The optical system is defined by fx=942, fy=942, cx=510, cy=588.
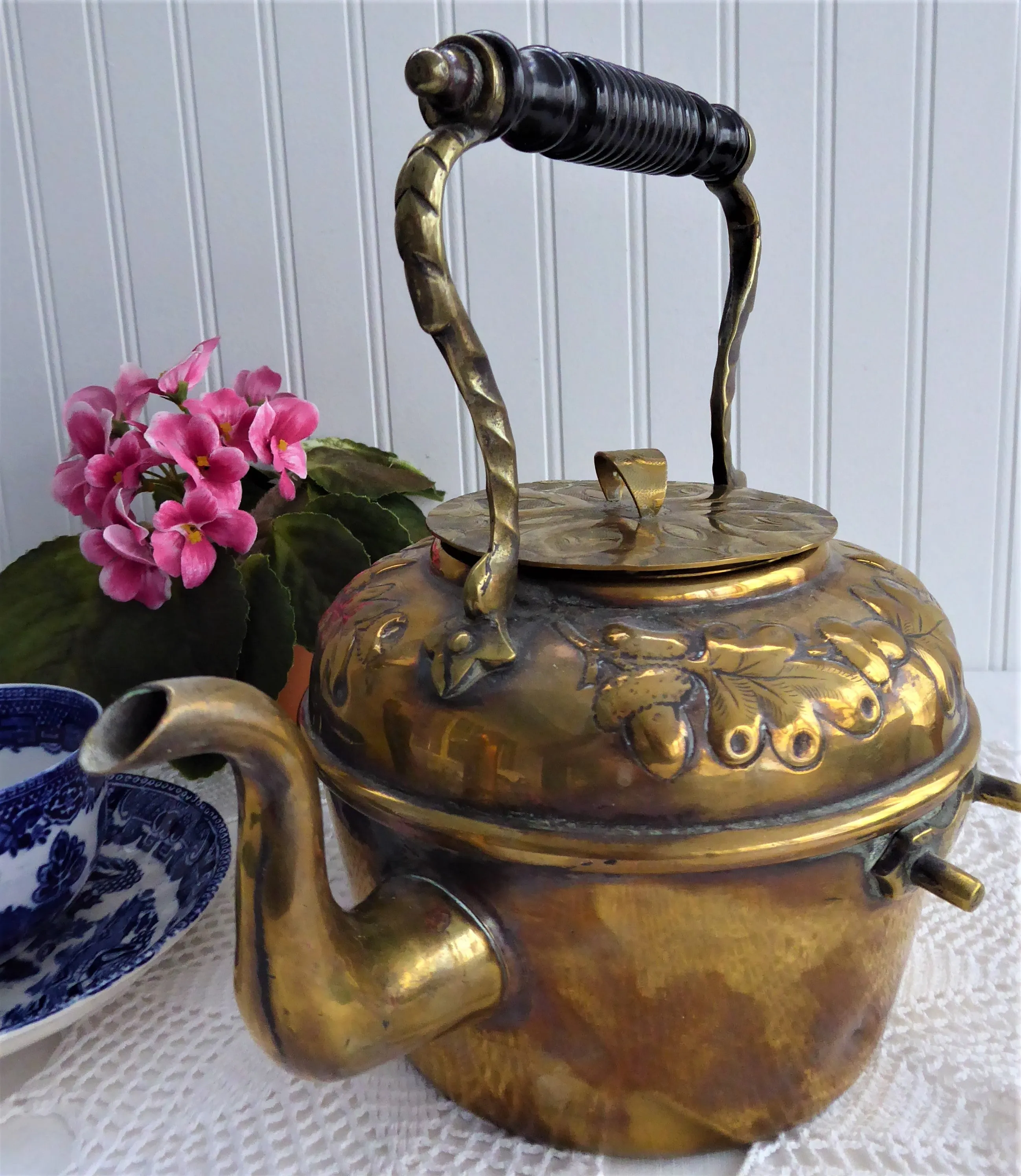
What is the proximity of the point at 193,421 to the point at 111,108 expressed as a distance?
1.37 ft

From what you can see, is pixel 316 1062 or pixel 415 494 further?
pixel 415 494

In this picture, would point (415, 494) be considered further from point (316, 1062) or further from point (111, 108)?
point (316, 1062)

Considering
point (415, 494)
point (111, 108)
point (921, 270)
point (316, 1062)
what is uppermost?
point (111, 108)

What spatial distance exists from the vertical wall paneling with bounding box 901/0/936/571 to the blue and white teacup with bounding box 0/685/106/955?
81cm

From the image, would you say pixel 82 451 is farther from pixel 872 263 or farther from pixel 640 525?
pixel 872 263

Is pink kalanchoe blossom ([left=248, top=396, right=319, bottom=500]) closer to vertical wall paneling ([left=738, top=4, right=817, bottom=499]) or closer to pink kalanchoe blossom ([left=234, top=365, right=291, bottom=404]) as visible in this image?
pink kalanchoe blossom ([left=234, top=365, right=291, bottom=404])

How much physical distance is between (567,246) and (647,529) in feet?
1.79

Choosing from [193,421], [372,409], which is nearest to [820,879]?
[193,421]

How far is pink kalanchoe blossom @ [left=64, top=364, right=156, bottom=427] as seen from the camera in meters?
0.78

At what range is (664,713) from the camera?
0.38 m

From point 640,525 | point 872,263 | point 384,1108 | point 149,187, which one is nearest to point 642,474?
point 640,525

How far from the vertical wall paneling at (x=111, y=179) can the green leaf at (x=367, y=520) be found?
306mm

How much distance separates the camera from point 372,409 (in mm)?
981

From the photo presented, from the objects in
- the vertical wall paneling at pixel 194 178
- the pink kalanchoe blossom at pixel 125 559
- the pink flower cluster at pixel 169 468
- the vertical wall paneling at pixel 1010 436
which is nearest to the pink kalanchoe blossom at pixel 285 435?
the pink flower cluster at pixel 169 468
